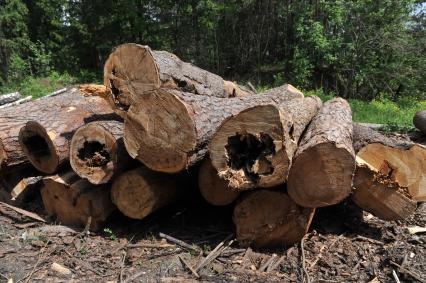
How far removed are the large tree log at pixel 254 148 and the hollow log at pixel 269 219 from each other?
346 mm

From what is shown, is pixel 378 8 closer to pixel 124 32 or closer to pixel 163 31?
pixel 163 31

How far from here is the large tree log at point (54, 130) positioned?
423cm

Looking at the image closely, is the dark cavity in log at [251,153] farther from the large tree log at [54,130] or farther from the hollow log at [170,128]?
the large tree log at [54,130]

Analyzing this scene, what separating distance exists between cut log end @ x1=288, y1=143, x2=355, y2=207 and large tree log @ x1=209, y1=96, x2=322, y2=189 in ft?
0.53

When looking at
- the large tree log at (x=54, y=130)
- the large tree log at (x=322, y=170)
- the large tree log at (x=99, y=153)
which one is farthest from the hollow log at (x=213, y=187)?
the large tree log at (x=54, y=130)

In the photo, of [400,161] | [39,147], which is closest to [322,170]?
[400,161]

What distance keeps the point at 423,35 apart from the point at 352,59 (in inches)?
102

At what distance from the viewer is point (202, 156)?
3.60 metres

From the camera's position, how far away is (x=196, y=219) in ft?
14.0

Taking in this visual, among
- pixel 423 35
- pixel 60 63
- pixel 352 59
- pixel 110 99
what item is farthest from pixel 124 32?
pixel 110 99

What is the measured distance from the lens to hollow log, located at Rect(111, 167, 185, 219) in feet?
12.5

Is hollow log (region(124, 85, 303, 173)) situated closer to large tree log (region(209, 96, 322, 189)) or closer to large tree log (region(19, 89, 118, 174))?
large tree log (region(209, 96, 322, 189))

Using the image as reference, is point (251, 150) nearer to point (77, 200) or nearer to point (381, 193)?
point (381, 193)

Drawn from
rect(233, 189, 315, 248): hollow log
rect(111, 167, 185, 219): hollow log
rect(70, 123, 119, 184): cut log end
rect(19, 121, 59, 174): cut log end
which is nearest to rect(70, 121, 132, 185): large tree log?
rect(70, 123, 119, 184): cut log end
